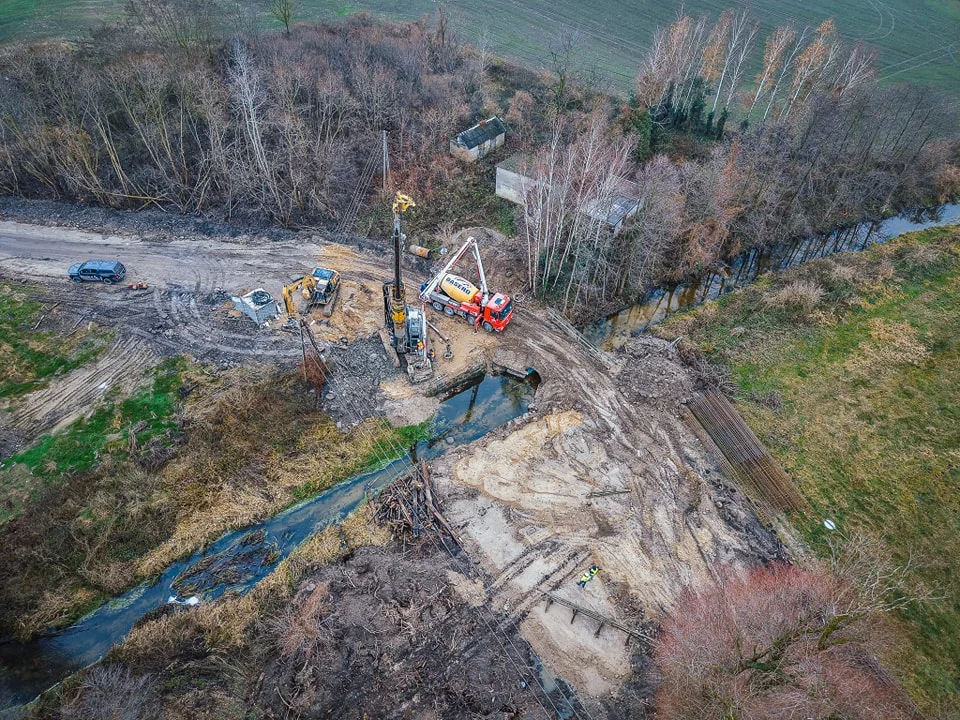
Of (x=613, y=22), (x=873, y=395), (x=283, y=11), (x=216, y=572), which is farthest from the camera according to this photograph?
(x=613, y=22)

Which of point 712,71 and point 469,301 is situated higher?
point 712,71

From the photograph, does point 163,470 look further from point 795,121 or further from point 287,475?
point 795,121

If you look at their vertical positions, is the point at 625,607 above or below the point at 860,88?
below

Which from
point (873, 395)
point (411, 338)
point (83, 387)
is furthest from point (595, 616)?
point (83, 387)

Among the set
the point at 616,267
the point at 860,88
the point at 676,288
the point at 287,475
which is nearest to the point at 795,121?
the point at 860,88

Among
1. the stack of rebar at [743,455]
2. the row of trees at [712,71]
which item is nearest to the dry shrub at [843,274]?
the row of trees at [712,71]

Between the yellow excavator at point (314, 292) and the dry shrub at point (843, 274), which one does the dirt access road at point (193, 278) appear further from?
the dry shrub at point (843, 274)

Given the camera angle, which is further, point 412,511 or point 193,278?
point 193,278

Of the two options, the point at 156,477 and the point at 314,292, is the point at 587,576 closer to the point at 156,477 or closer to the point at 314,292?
the point at 156,477
